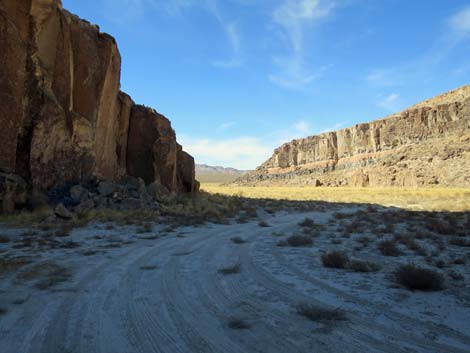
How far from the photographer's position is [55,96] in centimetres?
1488

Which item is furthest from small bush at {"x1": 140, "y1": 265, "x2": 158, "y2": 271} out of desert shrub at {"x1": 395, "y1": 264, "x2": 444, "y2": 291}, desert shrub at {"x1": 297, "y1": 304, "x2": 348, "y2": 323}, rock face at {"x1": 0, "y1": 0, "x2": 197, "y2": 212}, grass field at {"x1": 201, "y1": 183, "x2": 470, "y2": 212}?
grass field at {"x1": 201, "y1": 183, "x2": 470, "y2": 212}

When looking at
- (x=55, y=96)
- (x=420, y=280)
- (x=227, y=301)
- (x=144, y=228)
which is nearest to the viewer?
(x=227, y=301)

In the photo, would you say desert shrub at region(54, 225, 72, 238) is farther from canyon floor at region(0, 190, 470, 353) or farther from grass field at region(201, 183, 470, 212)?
grass field at region(201, 183, 470, 212)

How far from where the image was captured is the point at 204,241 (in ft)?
30.9

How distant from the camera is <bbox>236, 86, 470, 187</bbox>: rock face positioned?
6044 cm

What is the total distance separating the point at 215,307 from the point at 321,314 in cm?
129

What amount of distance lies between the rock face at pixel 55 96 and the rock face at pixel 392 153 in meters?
57.1

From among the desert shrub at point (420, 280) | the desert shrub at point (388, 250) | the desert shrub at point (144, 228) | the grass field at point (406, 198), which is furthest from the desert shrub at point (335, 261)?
the grass field at point (406, 198)

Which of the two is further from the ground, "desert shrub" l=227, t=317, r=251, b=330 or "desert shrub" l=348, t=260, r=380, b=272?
"desert shrub" l=348, t=260, r=380, b=272

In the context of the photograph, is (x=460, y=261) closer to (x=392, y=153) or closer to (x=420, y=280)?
(x=420, y=280)

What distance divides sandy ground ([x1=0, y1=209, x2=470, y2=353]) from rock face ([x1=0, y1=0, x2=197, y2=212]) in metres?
8.73

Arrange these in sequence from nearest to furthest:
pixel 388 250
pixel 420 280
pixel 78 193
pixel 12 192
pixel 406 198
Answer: pixel 420 280
pixel 388 250
pixel 12 192
pixel 78 193
pixel 406 198

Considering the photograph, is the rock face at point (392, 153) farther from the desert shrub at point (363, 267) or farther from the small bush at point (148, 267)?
the small bush at point (148, 267)

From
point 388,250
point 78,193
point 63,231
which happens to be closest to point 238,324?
point 388,250
